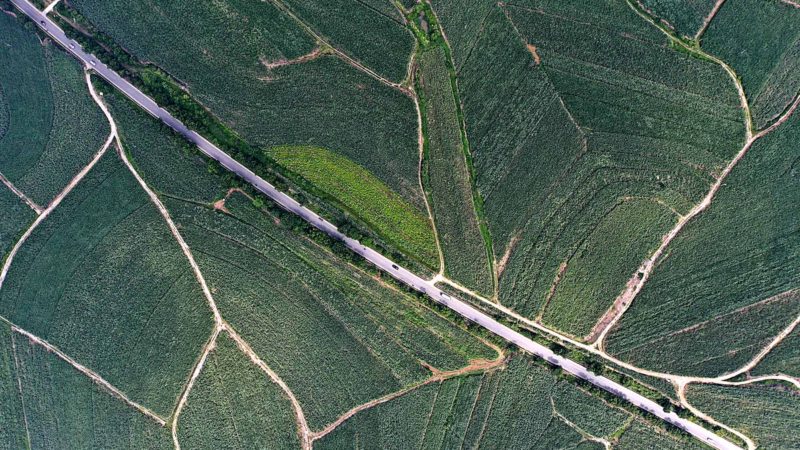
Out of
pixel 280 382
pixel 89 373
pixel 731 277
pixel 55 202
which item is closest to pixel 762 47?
pixel 731 277

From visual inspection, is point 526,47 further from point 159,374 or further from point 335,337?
point 159,374

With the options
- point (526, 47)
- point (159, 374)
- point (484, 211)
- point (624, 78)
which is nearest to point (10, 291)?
point (159, 374)

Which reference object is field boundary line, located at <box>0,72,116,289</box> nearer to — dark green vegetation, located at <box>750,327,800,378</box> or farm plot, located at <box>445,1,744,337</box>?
farm plot, located at <box>445,1,744,337</box>

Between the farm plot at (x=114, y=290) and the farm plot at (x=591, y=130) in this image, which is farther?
the farm plot at (x=114, y=290)

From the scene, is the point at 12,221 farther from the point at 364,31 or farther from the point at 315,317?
the point at 364,31

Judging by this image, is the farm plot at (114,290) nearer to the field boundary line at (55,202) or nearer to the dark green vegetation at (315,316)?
the field boundary line at (55,202)

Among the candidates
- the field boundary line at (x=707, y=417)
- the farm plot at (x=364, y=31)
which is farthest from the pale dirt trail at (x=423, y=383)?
the farm plot at (x=364, y=31)
